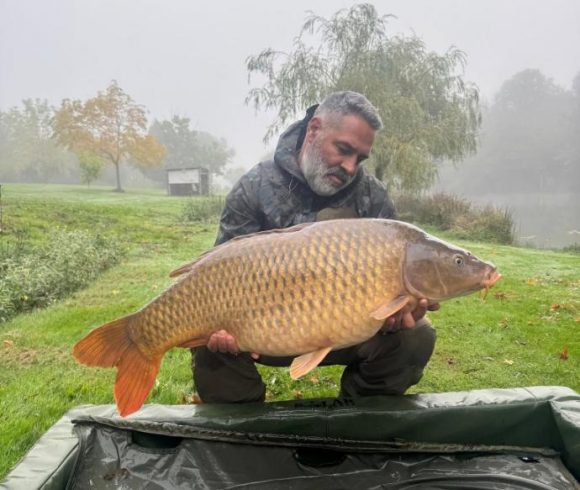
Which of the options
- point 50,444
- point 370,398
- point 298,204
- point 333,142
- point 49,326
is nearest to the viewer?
point 50,444

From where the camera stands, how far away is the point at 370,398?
4.59ft

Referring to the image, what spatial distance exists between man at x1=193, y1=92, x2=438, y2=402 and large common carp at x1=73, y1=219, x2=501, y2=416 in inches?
7.9

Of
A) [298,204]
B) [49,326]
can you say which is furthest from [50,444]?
[49,326]

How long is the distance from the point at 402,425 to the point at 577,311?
122 inches

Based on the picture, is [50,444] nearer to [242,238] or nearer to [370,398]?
[242,238]

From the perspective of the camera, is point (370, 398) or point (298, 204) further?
point (298, 204)

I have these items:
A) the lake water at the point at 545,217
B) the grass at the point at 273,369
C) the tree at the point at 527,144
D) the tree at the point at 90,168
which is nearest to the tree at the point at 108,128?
the tree at the point at 90,168

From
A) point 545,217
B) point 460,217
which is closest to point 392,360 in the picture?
point 460,217

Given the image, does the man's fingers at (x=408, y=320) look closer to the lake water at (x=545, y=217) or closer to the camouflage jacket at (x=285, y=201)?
the camouflage jacket at (x=285, y=201)

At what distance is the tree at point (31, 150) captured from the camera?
3400 centimetres

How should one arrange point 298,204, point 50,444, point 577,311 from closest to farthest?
point 50,444, point 298,204, point 577,311

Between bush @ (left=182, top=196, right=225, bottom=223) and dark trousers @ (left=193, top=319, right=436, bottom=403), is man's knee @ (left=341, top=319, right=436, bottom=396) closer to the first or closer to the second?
dark trousers @ (left=193, top=319, right=436, bottom=403)

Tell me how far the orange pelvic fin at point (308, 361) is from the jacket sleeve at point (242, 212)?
665 mm

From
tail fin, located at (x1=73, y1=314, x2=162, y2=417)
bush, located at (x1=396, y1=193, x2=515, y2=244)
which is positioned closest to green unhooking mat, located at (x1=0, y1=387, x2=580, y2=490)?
tail fin, located at (x1=73, y1=314, x2=162, y2=417)
